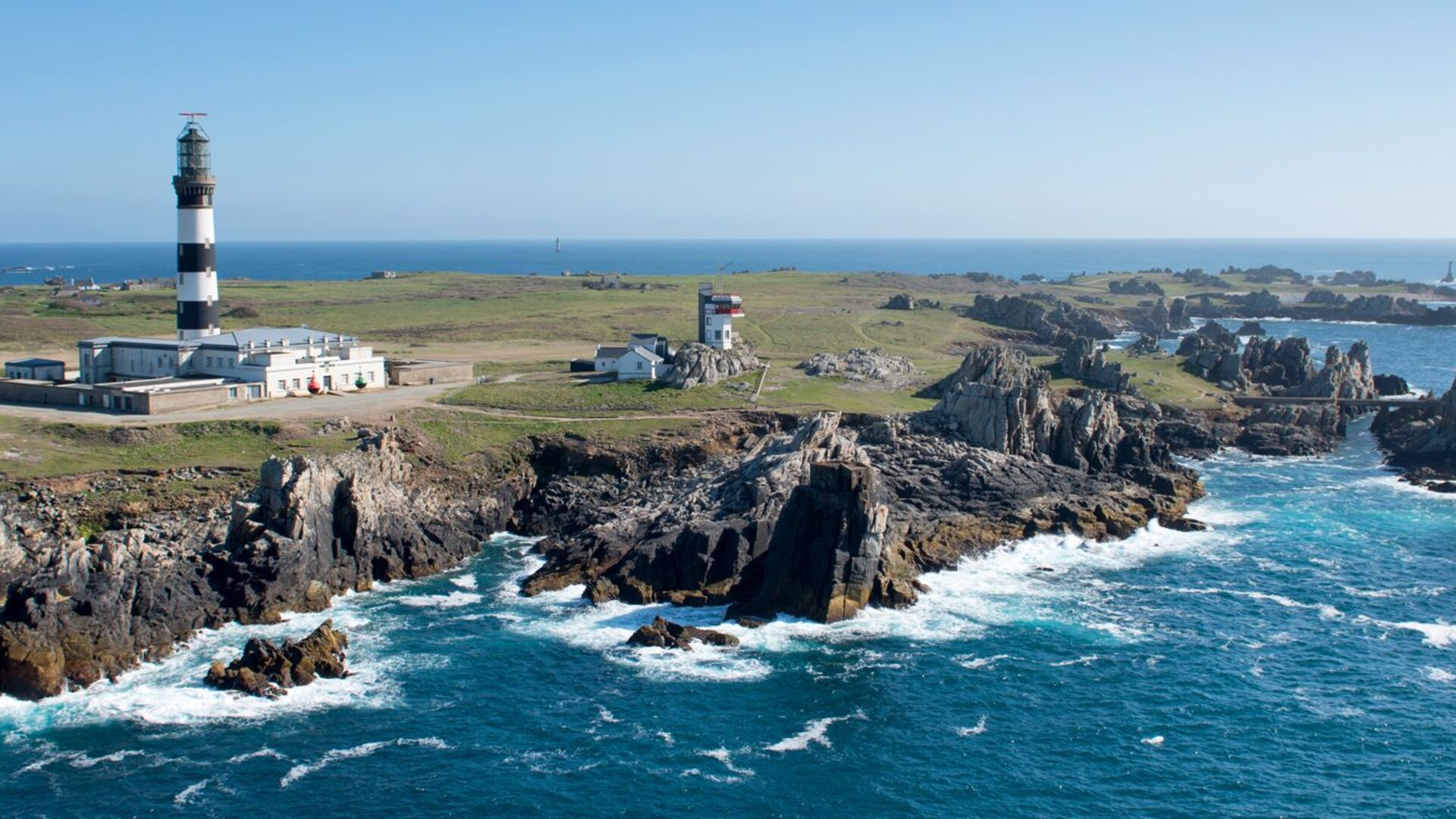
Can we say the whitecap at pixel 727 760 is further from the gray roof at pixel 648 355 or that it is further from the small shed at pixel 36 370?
the small shed at pixel 36 370

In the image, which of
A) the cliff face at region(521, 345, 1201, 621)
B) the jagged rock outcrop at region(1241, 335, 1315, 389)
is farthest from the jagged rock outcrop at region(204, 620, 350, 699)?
the jagged rock outcrop at region(1241, 335, 1315, 389)

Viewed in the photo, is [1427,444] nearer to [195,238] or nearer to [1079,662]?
[1079,662]

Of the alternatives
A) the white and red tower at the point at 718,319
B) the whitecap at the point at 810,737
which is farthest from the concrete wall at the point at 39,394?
the whitecap at the point at 810,737

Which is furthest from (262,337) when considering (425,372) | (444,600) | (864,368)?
(864,368)

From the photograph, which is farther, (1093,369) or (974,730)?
(1093,369)

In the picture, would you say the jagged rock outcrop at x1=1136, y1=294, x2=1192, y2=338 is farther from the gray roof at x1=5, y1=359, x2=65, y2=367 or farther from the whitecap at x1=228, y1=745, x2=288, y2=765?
the whitecap at x1=228, y1=745, x2=288, y2=765

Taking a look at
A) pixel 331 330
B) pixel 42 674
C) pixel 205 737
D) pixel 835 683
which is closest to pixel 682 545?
pixel 835 683
